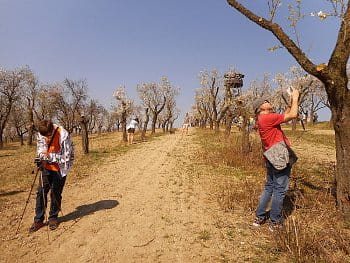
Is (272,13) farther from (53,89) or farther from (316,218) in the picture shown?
(53,89)

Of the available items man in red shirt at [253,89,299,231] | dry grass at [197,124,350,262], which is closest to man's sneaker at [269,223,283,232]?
man in red shirt at [253,89,299,231]

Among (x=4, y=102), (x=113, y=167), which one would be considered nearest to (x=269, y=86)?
(x=4, y=102)

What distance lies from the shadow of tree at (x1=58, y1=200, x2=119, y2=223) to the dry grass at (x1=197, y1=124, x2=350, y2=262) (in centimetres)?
276

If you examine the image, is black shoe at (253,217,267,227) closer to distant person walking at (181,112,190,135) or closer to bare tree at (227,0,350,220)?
bare tree at (227,0,350,220)

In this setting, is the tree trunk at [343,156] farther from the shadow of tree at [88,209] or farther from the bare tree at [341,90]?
the shadow of tree at [88,209]

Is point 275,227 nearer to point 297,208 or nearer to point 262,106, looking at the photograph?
point 297,208

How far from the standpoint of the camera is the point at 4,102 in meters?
44.9

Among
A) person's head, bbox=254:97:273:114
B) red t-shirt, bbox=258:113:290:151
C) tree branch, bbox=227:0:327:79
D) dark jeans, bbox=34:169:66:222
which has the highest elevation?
tree branch, bbox=227:0:327:79

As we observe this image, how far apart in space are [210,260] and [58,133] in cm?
409

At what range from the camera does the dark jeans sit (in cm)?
616

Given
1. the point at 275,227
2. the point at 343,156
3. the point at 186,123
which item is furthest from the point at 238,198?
the point at 186,123

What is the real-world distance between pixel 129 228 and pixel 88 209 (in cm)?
183

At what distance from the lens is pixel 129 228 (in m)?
5.87

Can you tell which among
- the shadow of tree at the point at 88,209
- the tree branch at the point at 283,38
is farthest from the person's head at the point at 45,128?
Answer: the tree branch at the point at 283,38
